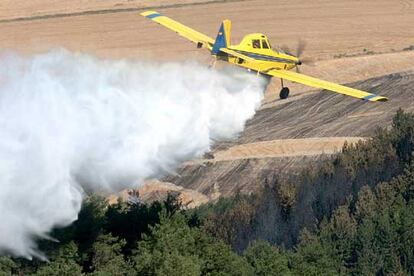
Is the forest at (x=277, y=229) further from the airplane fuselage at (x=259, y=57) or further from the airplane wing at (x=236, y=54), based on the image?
the airplane wing at (x=236, y=54)

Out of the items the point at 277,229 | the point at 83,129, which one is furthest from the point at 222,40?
the point at 277,229

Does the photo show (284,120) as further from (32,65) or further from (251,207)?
(32,65)

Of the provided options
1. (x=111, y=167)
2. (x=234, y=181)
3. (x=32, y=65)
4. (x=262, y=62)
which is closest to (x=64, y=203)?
(x=111, y=167)

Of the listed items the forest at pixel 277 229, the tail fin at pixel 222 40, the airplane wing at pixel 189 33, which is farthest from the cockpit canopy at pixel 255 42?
the forest at pixel 277 229

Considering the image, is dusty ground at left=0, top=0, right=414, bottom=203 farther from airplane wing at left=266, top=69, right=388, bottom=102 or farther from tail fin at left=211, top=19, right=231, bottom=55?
tail fin at left=211, top=19, right=231, bottom=55

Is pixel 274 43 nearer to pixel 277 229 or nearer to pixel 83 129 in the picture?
pixel 277 229

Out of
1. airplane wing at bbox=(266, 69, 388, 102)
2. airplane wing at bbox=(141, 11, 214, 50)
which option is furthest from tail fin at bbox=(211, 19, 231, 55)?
airplane wing at bbox=(266, 69, 388, 102)
